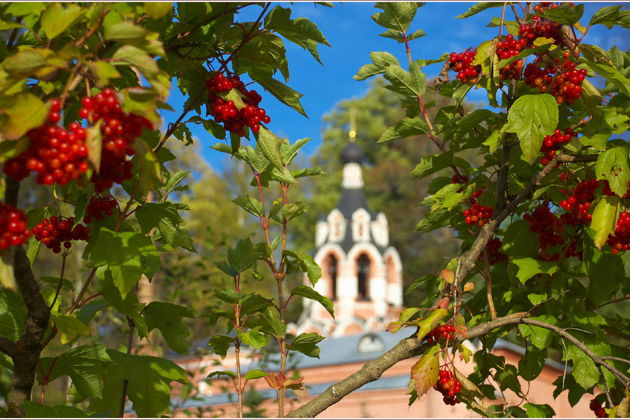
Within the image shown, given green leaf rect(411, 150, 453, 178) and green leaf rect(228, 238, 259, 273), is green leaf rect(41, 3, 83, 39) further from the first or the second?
green leaf rect(411, 150, 453, 178)

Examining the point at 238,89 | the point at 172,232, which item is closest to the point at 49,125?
the point at 238,89

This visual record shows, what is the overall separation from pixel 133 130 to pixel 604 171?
1809 millimetres

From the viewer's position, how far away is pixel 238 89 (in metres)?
2.21

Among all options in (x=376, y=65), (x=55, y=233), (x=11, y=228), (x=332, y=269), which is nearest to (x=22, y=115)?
(x=11, y=228)

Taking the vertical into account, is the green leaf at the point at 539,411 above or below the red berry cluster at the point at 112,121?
below

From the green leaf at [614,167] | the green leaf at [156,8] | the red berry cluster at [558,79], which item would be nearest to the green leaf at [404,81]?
the red berry cluster at [558,79]

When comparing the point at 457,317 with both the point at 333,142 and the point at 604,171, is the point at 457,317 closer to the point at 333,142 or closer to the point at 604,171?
Result: the point at 604,171

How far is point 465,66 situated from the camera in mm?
2934

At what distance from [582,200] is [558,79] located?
1.69 ft

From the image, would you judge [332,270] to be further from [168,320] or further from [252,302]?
[168,320]

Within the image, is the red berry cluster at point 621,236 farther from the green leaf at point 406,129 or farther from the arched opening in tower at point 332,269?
the arched opening in tower at point 332,269

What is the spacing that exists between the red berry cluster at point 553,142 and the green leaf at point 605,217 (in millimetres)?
321

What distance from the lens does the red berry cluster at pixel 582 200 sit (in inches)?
112

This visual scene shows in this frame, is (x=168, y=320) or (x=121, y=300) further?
(x=168, y=320)
